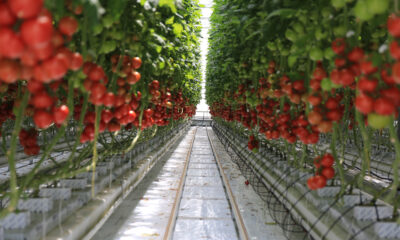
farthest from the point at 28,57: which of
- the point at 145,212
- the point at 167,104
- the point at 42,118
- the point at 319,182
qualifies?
the point at 145,212

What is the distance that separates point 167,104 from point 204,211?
4.28 feet

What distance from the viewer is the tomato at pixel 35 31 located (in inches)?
28.4

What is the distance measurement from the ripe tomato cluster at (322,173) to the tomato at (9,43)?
150cm

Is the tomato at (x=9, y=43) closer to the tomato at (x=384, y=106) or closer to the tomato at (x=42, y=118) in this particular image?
the tomato at (x=42, y=118)

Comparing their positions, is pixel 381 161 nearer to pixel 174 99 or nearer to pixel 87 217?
pixel 174 99

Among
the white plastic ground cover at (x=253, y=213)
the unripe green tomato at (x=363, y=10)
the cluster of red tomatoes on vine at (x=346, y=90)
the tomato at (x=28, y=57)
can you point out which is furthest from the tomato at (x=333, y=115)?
the white plastic ground cover at (x=253, y=213)

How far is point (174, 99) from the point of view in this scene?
527cm

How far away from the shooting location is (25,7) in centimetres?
71

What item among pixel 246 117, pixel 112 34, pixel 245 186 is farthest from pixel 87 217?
pixel 245 186

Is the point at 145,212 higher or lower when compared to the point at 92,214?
lower

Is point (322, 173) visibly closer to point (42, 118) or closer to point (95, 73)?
point (95, 73)

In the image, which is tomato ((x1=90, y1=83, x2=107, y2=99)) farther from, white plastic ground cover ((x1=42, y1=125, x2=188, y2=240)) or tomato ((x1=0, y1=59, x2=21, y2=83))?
white plastic ground cover ((x1=42, y1=125, x2=188, y2=240))

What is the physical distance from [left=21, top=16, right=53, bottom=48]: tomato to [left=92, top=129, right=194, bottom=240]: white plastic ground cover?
2555 mm

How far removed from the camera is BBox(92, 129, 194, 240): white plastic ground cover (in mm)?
3057
